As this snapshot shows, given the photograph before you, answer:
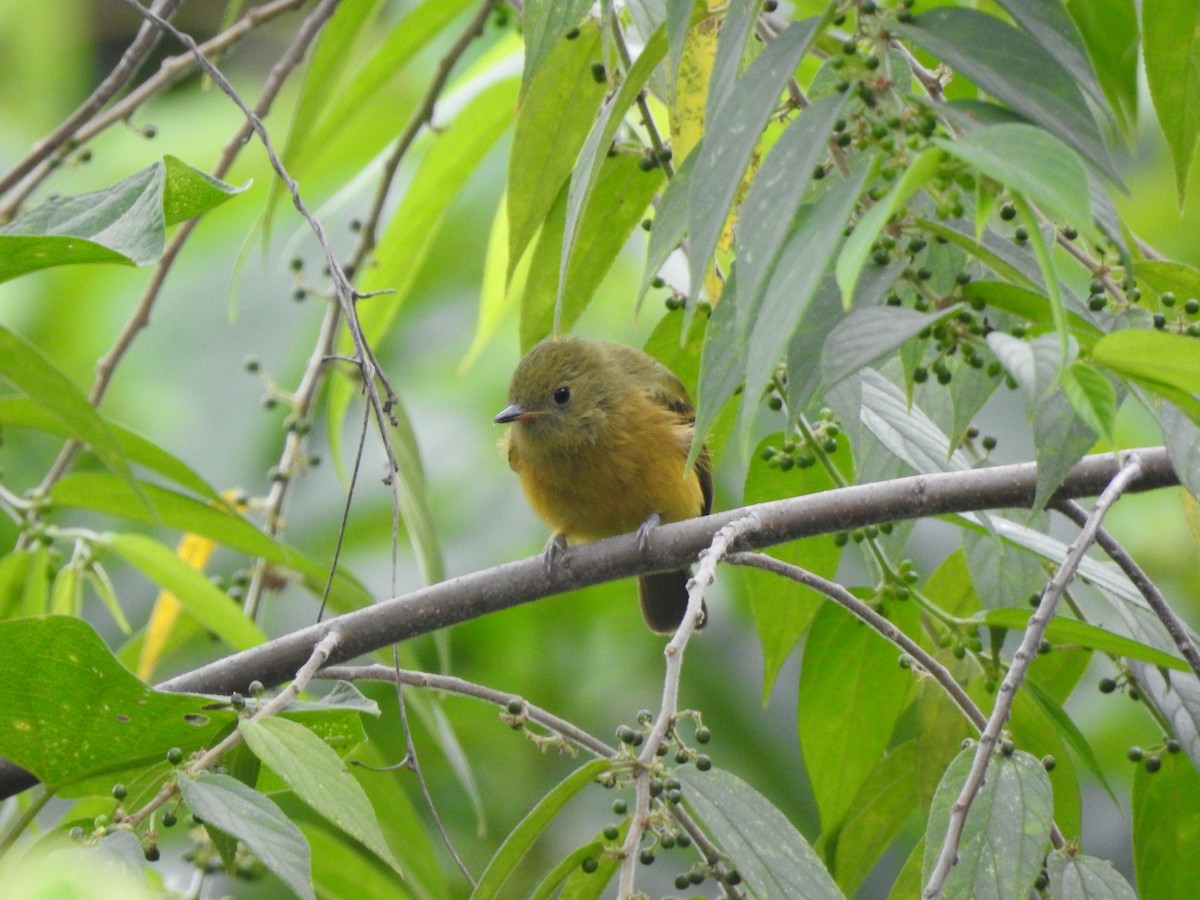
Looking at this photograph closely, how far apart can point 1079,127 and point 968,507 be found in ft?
2.43

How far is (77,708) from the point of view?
1.97 meters

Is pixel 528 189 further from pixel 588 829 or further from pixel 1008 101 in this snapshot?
pixel 588 829

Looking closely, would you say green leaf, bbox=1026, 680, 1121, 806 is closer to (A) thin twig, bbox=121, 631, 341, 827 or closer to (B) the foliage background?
(A) thin twig, bbox=121, 631, 341, 827

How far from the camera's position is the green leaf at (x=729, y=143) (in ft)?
4.89

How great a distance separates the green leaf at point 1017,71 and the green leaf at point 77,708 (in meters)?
1.27

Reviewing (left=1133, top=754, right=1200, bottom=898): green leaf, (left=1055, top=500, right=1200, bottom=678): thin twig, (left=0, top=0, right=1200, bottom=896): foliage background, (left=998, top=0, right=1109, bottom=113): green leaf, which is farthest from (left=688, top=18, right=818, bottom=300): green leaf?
(left=0, top=0, right=1200, bottom=896): foliage background

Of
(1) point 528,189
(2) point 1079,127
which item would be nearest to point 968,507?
(2) point 1079,127

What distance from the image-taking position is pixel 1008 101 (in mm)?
1650

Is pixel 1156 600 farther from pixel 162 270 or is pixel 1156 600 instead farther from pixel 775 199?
pixel 162 270

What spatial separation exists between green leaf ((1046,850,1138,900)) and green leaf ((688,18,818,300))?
1110mm

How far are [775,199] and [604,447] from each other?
2613 mm

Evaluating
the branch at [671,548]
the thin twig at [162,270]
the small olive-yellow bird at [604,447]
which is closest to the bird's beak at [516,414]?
the small olive-yellow bird at [604,447]

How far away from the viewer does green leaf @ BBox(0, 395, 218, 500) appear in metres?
2.79

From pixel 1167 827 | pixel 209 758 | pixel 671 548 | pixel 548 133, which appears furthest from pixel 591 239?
pixel 1167 827
